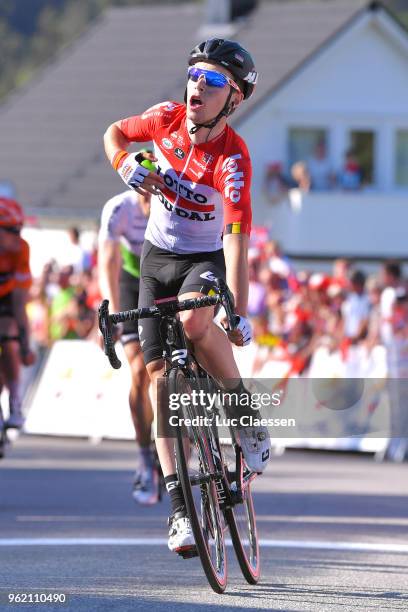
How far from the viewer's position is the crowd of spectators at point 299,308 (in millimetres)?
17125

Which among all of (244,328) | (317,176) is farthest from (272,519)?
(317,176)

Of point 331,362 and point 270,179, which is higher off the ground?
point 331,362

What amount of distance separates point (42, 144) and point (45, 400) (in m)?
24.9

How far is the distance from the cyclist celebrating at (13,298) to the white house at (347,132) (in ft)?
72.6

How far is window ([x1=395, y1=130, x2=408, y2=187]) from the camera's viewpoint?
1430 inches

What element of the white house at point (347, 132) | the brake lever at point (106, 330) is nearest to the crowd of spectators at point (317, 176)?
the white house at point (347, 132)

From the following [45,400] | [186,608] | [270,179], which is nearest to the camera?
[186,608]

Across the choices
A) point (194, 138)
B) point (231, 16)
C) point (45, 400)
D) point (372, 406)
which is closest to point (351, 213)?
point (231, 16)

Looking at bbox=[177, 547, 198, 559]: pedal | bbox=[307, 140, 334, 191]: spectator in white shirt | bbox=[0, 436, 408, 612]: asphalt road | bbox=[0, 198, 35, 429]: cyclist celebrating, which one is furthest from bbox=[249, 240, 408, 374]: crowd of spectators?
bbox=[307, 140, 334, 191]: spectator in white shirt

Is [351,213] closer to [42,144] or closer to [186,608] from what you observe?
[42,144]

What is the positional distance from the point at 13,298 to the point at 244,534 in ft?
15.3

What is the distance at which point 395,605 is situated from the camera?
24.1 ft

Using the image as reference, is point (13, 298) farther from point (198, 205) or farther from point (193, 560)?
point (198, 205)

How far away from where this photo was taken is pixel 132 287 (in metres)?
10.9
